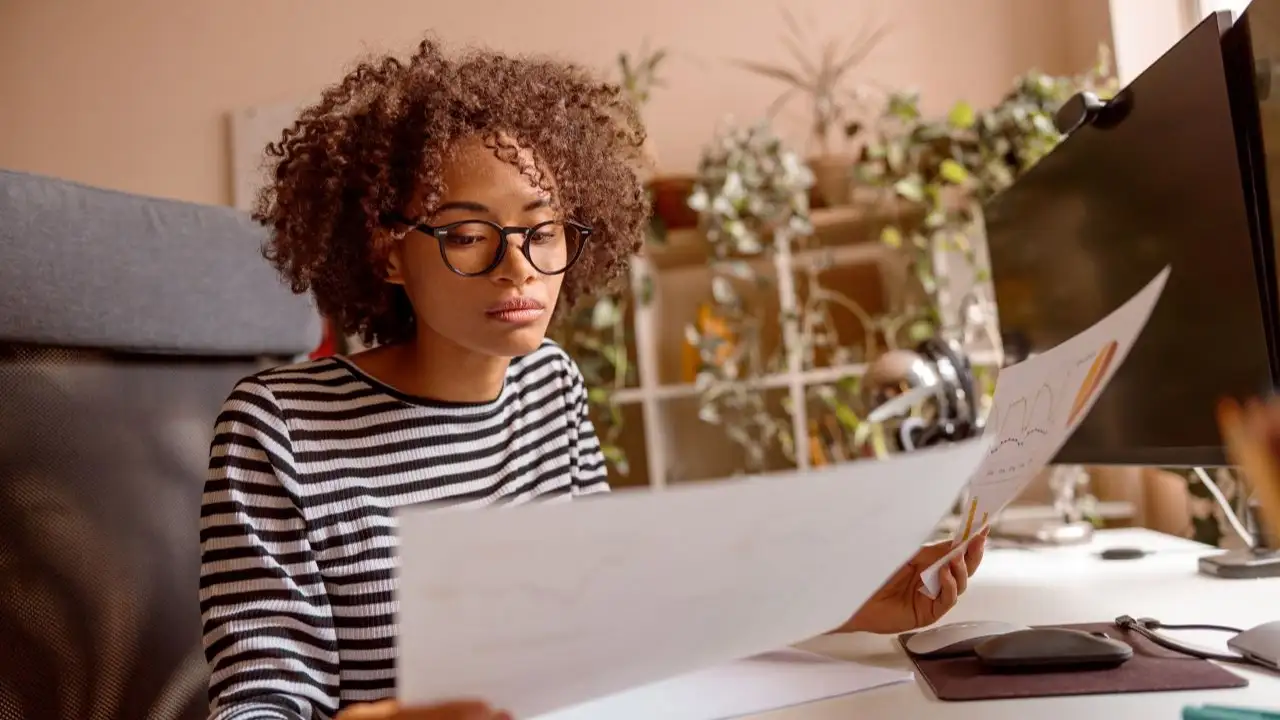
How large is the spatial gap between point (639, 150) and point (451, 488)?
0.43 m

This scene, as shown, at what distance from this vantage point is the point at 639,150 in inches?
42.9

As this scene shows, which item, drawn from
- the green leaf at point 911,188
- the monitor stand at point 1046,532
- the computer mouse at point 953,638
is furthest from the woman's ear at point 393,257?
the green leaf at point 911,188

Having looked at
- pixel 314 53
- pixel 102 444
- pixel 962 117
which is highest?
pixel 314 53

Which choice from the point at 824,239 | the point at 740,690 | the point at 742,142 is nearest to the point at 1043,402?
the point at 740,690

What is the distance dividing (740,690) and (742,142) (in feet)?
5.81

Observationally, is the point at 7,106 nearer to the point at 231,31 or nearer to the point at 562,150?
the point at 231,31

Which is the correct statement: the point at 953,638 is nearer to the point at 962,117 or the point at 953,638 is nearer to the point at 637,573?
the point at 637,573

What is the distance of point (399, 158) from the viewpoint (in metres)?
0.86

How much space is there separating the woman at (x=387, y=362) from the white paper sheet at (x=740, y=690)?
10 centimetres

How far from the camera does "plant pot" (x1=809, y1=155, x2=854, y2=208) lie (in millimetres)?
2322

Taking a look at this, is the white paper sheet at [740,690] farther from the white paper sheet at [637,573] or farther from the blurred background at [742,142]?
the blurred background at [742,142]

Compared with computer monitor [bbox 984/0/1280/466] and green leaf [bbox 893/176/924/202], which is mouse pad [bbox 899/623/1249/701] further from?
green leaf [bbox 893/176/924/202]

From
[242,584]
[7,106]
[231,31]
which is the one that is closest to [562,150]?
[242,584]

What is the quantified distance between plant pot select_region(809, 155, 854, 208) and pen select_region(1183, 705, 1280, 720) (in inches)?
76.9
